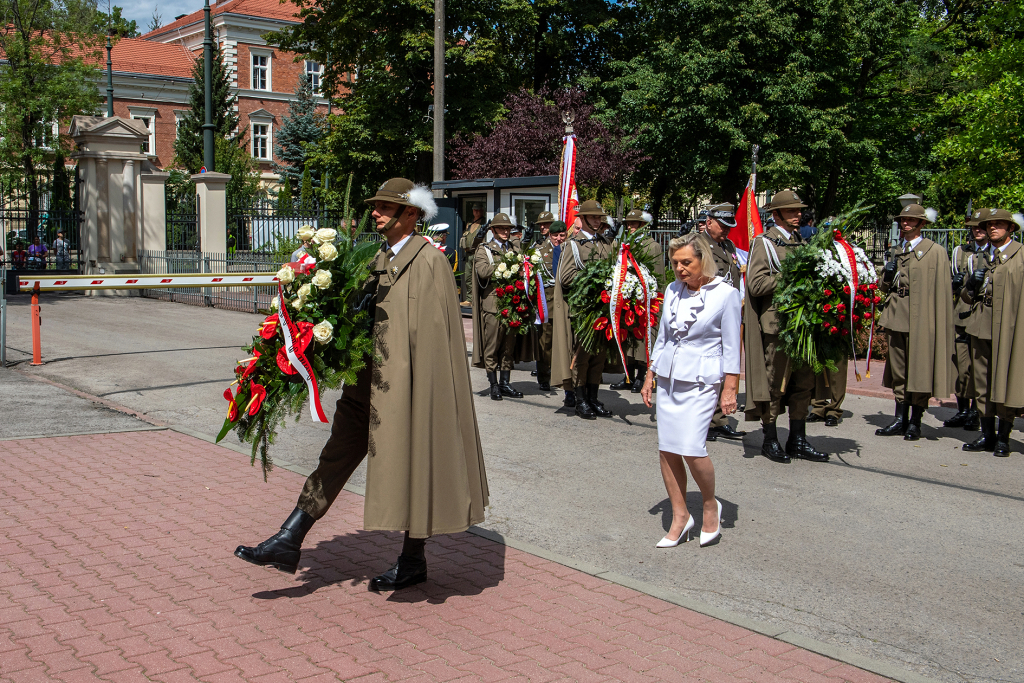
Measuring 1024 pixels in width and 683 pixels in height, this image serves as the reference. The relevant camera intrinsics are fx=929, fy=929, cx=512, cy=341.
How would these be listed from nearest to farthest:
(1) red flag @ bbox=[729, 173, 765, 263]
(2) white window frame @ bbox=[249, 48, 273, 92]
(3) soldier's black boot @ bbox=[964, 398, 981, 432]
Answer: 1. (3) soldier's black boot @ bbox=[964, 398, 981, 432]
2. (1) red flag @ bbox=[729, 173, 765, 263]
3. (2) white window frame @ bbox=[249, 48, 273, 92]

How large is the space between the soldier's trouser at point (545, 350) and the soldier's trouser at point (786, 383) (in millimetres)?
3376

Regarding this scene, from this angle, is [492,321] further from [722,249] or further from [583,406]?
[722,249]

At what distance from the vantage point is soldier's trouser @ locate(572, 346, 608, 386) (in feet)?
31.3

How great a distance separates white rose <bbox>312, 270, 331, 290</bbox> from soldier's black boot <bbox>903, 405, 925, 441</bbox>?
6.61 meters

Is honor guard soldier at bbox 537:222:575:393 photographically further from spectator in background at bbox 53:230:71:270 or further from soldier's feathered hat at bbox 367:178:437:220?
spectator in background at bbox 53:230:71:270

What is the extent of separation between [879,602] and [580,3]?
1245 inches

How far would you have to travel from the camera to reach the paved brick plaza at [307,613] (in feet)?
12.9

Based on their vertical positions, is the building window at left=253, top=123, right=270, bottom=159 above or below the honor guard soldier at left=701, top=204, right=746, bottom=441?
above

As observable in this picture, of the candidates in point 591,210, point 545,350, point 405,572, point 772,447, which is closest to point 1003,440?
point 772,447

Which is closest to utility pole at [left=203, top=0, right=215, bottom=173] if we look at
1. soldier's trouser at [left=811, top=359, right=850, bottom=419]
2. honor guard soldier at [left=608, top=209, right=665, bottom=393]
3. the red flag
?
honor guard soldier at [left=608, top=209, right=665, bottom=393]

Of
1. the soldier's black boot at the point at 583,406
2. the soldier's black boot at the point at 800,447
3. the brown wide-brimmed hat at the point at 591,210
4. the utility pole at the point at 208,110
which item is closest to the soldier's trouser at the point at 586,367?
the soldier's black boot at the point at 583,406

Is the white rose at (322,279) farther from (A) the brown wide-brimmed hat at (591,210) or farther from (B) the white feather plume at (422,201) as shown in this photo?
(A) the brown wide-brimmed hat at (591,210)

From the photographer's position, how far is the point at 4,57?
24.8 metres

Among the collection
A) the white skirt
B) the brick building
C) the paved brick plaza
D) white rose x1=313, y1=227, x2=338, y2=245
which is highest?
the brick building
